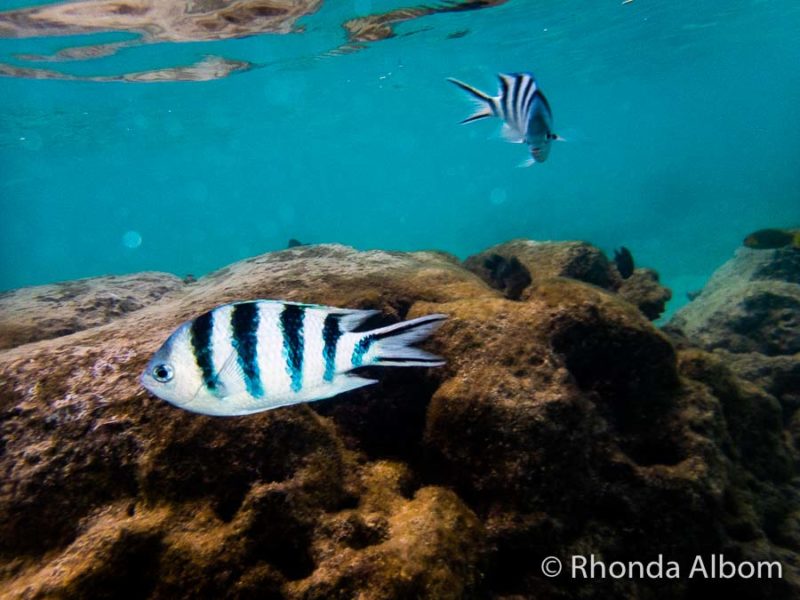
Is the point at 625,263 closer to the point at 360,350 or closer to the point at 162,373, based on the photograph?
the point at 360,350

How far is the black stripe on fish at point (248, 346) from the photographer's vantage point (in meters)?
1.57

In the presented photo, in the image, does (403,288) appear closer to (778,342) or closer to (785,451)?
(785,451)

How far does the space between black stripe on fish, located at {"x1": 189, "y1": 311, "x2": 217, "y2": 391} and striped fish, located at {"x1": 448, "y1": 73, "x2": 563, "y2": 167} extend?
7.06ft

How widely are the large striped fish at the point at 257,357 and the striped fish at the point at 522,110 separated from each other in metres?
1.98

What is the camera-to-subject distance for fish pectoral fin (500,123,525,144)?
10.3 ft

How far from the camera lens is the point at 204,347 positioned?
1.58 m

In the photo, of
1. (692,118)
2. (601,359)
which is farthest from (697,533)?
(692,118)

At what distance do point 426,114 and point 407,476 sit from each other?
5331 cm

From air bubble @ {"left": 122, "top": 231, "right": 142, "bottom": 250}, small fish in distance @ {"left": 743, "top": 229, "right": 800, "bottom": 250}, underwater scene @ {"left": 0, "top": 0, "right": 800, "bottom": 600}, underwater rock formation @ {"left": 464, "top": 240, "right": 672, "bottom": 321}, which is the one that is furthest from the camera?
air bubble @ {"left": 122, "top": 231, "right": 142, "bottom": 250}

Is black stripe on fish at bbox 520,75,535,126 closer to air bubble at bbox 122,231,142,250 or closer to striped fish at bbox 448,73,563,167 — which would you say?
striped fish at bbox 448,73,563,167

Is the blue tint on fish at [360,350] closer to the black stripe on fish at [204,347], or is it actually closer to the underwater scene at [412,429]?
the underwater scene at [412,429]

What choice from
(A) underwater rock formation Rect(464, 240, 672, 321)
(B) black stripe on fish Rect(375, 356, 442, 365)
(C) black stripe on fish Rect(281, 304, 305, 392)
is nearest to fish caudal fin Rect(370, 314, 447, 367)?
(B) black stripe on fish Rect(375, 356, 442, 365)

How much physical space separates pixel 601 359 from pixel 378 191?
5482 inches

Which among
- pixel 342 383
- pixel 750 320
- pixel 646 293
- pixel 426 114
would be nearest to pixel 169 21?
pixel 646 293
